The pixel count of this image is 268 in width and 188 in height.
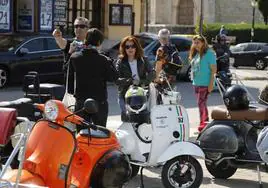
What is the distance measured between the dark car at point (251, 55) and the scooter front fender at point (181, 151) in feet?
83.0

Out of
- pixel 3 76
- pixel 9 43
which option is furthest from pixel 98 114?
pixel 9 43

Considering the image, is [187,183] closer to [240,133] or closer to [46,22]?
[240,133]

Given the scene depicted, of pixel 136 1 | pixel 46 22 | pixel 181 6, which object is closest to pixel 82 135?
pixel 46 22

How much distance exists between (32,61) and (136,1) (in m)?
10.6

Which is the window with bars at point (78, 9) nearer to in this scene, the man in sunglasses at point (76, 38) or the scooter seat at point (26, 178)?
the man in sunglasses at point (76, 38)

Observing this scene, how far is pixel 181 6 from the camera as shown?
68.1 meters

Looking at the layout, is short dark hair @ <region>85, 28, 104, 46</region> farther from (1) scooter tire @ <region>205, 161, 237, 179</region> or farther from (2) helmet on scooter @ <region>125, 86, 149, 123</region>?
(1) scooter tire @ <region>205, 161, 237, 179</region>

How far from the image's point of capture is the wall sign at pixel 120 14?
87.2ft

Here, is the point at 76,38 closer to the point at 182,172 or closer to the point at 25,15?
the point at 182,172

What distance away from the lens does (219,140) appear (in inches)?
298

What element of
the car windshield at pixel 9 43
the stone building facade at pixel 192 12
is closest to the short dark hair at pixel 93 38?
the car windshield at pixel 9 43

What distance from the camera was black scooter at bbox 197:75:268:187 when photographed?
747 centimetres

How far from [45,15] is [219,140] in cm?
1707

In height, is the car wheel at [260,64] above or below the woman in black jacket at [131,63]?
below
